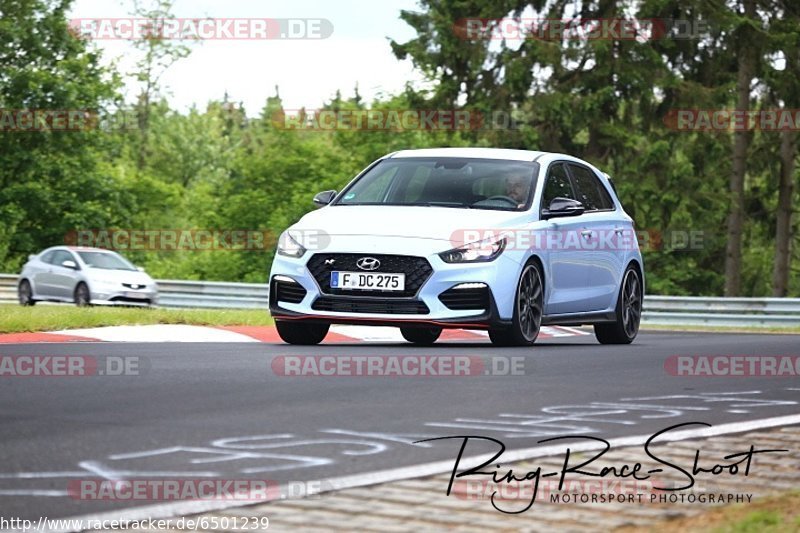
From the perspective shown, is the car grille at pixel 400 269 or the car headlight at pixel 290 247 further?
the car headlight at pixel 290 247

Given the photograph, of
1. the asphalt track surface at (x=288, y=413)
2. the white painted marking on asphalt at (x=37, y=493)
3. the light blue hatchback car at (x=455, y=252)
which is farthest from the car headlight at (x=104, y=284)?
the white painted marking on asphalt at (x=37, y=493)

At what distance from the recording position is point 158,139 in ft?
286

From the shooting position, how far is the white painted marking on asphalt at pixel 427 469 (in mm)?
5406

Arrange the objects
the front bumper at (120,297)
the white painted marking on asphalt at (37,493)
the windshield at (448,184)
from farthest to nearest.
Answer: the front bumper at (120,297) < the windshield at (448,184) < the white painted marking on asphalt at (37,493)

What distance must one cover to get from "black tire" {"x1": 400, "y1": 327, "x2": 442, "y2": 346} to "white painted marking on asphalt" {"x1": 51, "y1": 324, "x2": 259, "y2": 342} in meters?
1.67

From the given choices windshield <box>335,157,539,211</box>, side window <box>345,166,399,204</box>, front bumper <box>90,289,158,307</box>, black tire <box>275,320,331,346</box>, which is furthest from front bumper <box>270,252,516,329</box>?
front bumper <box>90,289,158,307</box>

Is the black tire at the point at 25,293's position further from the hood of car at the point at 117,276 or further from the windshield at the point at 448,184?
the windshield at the point at 448,184

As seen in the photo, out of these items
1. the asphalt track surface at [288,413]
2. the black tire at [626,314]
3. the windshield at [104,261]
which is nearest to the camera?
the asphalt track surface at [288,413]

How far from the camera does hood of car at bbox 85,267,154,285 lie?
32344mm

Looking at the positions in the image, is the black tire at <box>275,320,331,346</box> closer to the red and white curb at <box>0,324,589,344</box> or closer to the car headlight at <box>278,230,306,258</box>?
the car headlight at <box>278,230,306,258</box>

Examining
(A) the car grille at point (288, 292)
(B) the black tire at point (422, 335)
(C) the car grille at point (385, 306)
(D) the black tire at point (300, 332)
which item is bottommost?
(B) the black tire at point (422, 335)

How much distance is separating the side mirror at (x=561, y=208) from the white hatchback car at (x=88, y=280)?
63.7 ft

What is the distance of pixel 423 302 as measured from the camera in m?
12.8

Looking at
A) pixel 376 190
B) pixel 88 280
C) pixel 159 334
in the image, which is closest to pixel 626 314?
pixel 376 190
